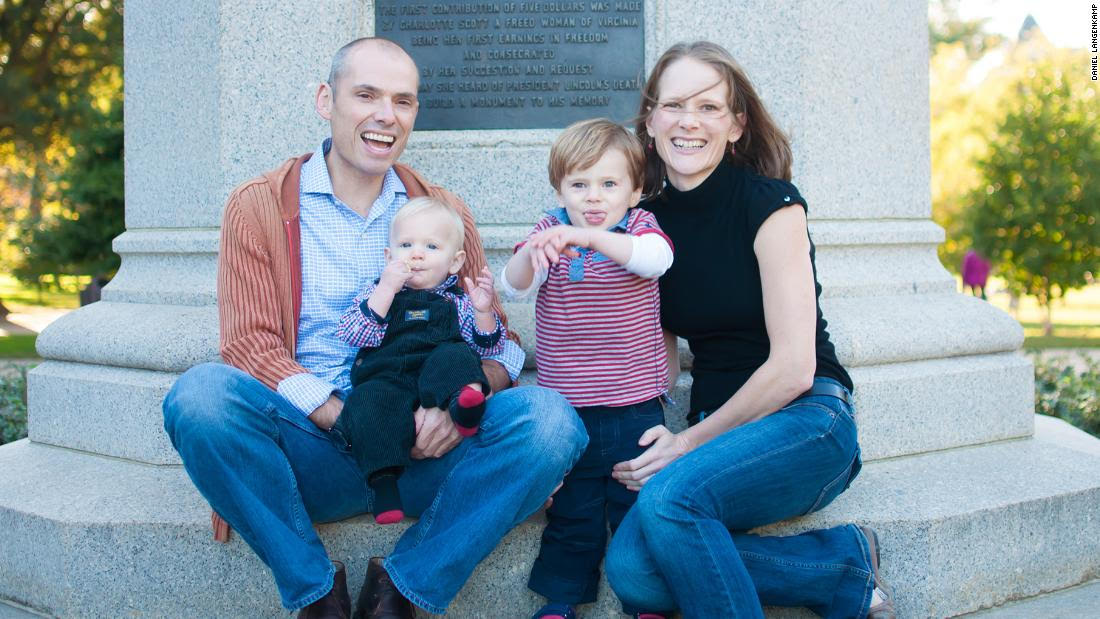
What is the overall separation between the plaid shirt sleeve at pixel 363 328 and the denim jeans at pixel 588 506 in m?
0.69

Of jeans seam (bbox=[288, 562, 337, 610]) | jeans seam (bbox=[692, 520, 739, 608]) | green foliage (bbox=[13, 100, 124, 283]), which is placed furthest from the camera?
green foliage (bbox=[13, 100, 124, 283])

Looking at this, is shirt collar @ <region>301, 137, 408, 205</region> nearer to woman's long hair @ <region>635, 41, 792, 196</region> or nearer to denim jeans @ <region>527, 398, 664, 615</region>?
woman's long hair @ <region>635, 41, 792, 196</region>

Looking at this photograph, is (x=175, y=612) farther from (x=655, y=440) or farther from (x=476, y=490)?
(x=655, y=440)

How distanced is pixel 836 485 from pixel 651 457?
23.3 inches

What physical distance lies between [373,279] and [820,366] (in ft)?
4.98

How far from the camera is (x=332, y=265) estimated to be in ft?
11.1

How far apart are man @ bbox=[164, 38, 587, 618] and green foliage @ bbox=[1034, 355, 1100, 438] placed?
4.04 m

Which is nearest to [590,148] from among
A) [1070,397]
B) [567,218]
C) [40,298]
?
[567,218]

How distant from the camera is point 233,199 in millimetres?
3340

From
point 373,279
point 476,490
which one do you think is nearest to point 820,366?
point 476,490

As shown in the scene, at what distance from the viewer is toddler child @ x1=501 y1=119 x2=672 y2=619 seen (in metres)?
3.15

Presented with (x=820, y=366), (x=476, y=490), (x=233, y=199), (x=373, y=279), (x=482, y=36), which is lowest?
(x=476, y=490)

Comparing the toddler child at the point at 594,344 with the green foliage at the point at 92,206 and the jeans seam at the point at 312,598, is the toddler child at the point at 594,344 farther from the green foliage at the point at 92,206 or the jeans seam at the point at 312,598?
the green foliage at the point at 92,206

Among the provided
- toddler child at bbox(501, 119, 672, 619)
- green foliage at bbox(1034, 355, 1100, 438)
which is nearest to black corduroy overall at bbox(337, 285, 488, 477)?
toddler child at bbox(501, 119, 672, 619)
